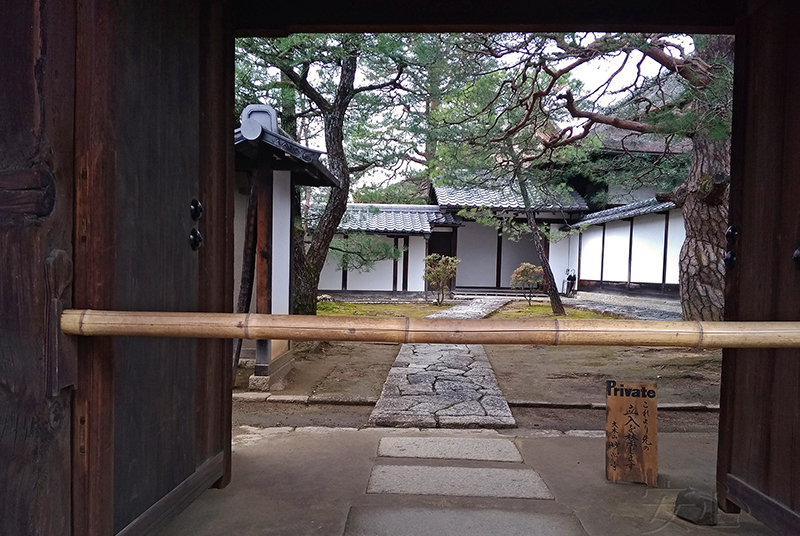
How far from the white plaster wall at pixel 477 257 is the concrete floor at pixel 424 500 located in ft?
54.3

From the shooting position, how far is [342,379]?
611 centimetres

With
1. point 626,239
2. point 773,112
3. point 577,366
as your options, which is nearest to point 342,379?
point 577,366

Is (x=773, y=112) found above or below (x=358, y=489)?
above

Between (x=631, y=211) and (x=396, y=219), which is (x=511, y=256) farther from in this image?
(x=631, y=211)

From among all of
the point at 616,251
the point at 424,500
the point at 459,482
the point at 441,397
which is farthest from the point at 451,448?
the point at 616,251

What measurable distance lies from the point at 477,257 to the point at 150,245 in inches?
736

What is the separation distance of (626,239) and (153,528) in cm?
1541

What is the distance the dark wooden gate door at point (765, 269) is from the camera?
79.9 inches

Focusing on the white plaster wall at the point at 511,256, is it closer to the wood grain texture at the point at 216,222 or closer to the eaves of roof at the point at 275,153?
the eaves of roof at the point at 275,153

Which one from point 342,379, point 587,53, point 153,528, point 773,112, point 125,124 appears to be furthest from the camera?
point 342,379

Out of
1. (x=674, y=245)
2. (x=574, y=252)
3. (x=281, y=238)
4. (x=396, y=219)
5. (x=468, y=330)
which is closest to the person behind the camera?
(x=468, y=330)

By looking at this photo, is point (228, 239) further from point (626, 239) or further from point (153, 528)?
point (626, 239)

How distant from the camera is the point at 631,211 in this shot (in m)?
13.6

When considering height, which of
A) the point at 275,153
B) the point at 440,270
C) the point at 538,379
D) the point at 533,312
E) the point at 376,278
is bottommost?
the point at 538,379
